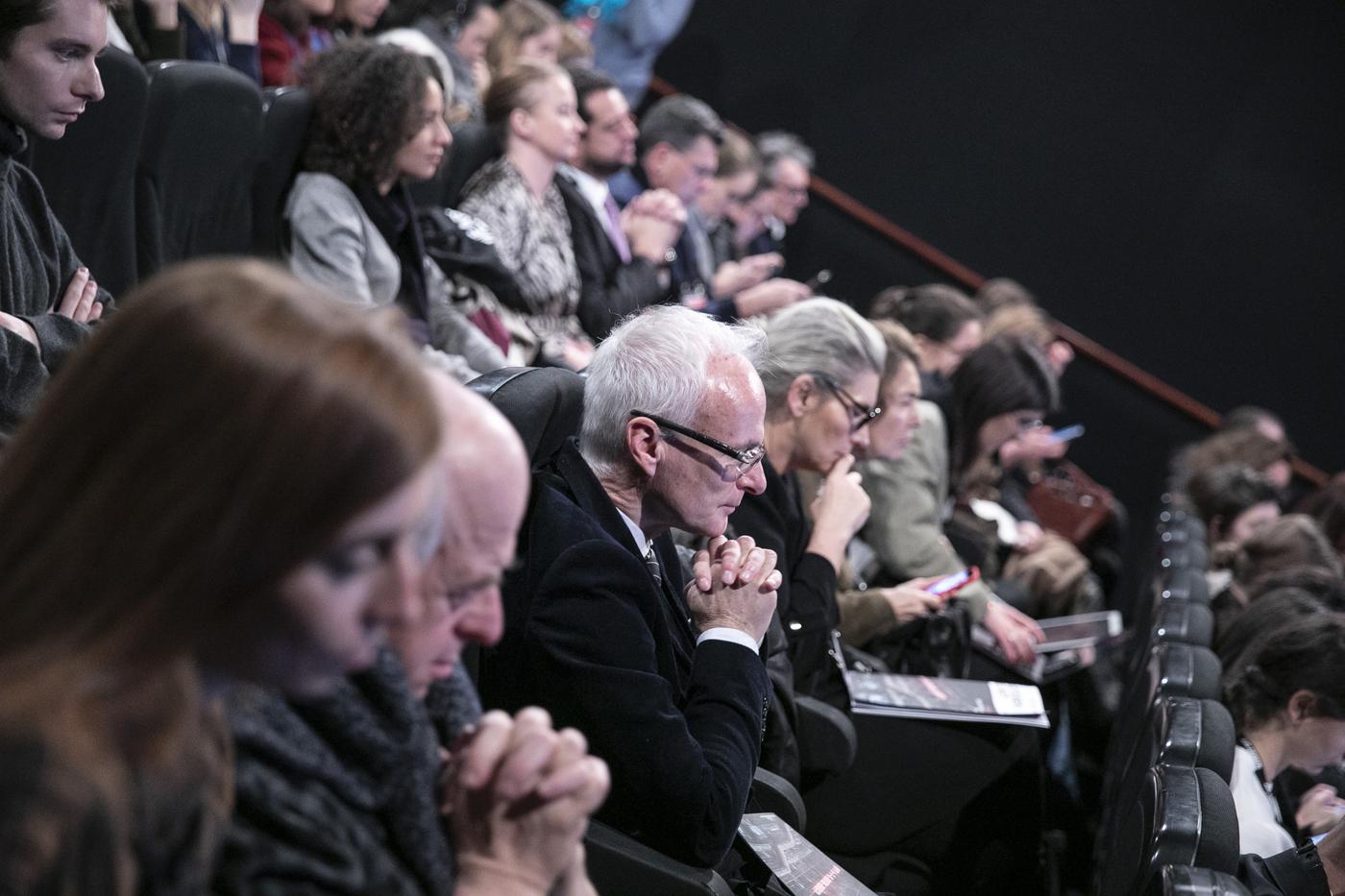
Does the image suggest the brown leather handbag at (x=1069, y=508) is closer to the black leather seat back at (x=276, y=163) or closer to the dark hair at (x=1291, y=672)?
the dark hair at (x=1291, y=672)

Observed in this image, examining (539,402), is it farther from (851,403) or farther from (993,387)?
(993,387)

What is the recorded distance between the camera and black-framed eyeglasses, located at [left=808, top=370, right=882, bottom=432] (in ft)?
8.02

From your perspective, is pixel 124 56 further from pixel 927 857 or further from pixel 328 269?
pixel 927 857

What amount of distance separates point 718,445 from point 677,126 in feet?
10.7

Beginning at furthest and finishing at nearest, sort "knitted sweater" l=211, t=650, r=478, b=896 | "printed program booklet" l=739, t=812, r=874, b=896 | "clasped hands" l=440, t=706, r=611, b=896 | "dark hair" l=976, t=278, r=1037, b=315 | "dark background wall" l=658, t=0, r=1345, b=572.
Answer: "dark background wall" l=658, t=0, r=1345, b=572
"dark hair" l=976, t=278, r=1037, b=315
"printed program booklet" l=739, t=812, r=874, b=896
"clasped hands" l=440, t=706, r=611, b=896
"knitted sweater" l=211, t=650, r=478, b=896

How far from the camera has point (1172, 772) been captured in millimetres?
1660

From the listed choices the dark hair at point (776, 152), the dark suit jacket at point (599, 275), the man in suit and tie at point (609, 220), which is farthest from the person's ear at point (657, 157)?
the dark hair at point (776, 152)

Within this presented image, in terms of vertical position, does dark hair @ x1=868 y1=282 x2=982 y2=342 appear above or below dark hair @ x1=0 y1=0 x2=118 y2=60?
below

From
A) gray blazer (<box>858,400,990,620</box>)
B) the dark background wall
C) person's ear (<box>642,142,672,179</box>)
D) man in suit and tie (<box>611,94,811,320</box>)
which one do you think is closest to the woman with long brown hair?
gray blazer (<box>858,400,990,620</box>)

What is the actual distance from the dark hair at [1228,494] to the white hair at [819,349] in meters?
2.12

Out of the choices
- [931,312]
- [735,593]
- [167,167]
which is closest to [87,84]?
[167,167]

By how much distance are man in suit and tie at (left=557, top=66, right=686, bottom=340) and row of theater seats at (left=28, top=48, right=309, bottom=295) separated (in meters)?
1.07

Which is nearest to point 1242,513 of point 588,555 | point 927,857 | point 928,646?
point 928,646

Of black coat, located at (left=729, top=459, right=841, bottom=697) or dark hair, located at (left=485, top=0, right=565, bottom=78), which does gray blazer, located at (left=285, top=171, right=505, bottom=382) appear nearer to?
black coat, located at (left=729, top=459, right=841, bottom=697)
